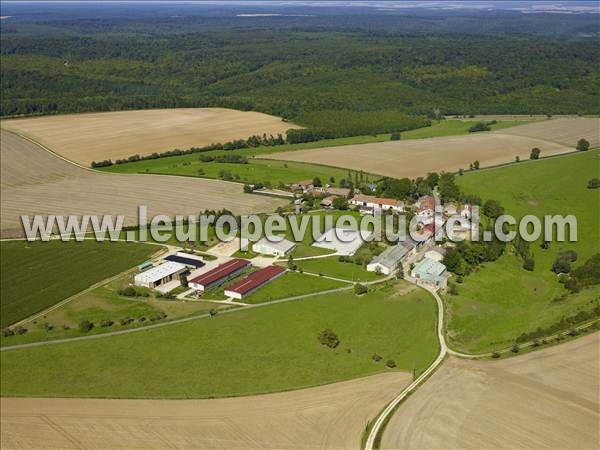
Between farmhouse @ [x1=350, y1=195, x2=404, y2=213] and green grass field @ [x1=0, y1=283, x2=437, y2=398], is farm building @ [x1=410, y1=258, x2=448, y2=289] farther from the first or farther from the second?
farmhouse @ [x1=350, y1=195, x2=404, y2=213]

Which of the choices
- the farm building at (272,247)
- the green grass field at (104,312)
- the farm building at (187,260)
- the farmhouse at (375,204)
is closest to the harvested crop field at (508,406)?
the green grass field at (104,312)

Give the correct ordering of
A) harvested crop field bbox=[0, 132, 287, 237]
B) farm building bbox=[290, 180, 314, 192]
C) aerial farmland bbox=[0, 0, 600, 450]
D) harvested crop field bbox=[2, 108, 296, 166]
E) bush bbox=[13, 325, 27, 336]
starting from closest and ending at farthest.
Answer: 1. aerial farmland bbox=[0, 0, 600, 450]
2. bush bbox=[13, 325, 27, 336]
3. harvested crop field bbox=[0, 132, 287, 237]
4. farm building bbox=[290, 180, 314, 192]
5. harvested crop field bbox=[2, 108, 296, 166]

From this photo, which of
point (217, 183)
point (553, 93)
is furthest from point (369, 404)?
point (553, 93)

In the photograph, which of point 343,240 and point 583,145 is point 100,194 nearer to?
point 343,240

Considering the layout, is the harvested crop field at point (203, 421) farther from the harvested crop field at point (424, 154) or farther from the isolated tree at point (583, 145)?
the isolated tree at point (583, 145)

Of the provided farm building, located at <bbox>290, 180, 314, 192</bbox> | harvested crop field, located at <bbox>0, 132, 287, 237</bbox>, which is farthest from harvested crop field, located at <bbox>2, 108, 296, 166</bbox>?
farm building, located at <bbox>290, 180, 314, 192</bbox>
